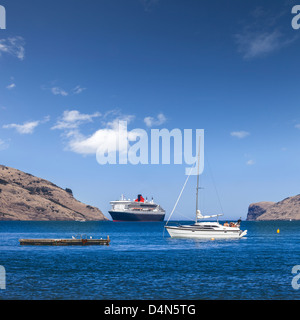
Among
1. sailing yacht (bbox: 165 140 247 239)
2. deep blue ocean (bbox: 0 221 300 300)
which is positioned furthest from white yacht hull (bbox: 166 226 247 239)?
deep blue ocean (bbox: 0 221 300 300)

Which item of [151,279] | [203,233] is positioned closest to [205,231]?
[203,233]

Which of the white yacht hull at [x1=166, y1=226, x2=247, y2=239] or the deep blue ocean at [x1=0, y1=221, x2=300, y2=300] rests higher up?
the deep blue ocean at [x1=0, y1=221, x2=300, y2=300]

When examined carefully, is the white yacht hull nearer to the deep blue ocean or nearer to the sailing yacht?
the sailing yacht

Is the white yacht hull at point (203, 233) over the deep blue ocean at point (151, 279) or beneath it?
beneath

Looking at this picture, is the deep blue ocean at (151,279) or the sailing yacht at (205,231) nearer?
the deep blue ocean at (151,279)

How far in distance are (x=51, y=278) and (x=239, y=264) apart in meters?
23.3

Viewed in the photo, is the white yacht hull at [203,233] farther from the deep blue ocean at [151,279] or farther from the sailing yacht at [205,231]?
the deep blue ocean at [151,279]

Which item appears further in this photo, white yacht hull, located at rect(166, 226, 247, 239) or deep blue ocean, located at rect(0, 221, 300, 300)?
white yacht hull, located at rect(166, 226, 247, 239)

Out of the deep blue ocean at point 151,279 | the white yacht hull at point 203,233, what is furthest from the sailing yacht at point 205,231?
the deep blue ocean at point 151,279

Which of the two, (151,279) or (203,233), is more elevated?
(151,279)

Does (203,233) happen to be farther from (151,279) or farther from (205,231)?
(151,279)

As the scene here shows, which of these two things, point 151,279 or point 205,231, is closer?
point 151,279

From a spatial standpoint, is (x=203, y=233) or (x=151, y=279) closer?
(x=151, y=279)
